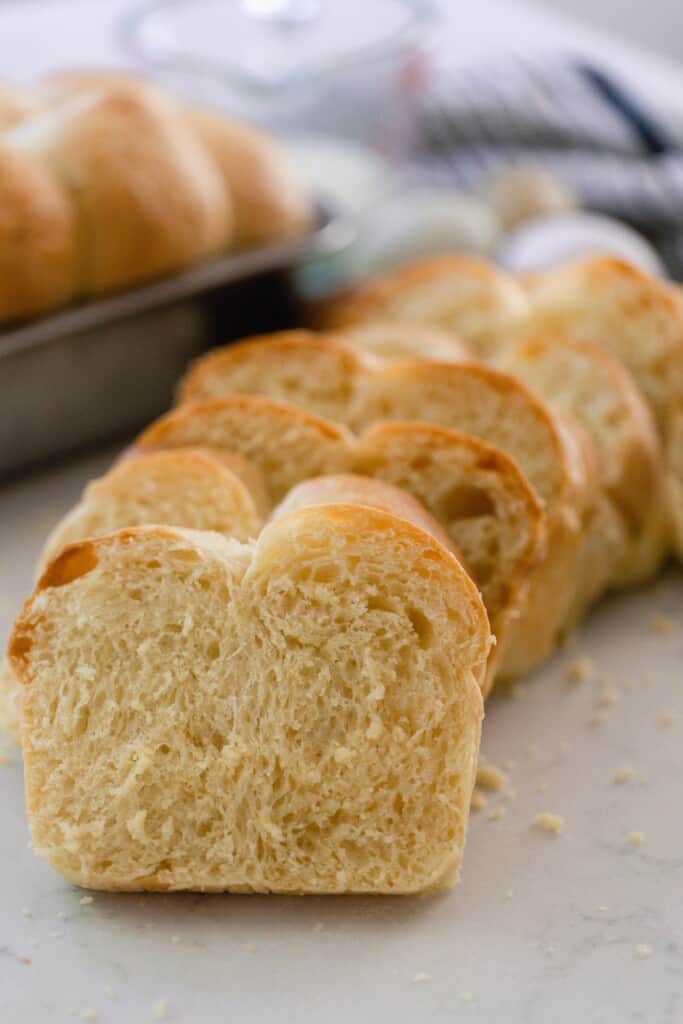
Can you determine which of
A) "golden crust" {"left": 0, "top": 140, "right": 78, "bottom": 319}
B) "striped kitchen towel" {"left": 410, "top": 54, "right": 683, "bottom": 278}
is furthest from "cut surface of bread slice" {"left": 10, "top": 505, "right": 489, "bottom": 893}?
"striped kitchen towel" {"left": 410, "top": 54, "right": 683, "bottom": 278}

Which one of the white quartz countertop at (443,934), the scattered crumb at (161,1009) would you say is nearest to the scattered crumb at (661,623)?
the white quartz countertop at (443,934)

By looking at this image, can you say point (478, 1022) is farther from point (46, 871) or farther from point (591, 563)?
point (591, 563)

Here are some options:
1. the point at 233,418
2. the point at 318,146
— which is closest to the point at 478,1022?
the point at 233,418

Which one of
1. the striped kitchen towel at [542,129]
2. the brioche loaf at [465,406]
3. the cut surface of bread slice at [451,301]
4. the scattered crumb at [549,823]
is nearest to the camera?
the scattered crumb at [549,823]

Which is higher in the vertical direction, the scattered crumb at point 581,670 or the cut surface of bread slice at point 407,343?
the cut surface of bread slice at point 407,343

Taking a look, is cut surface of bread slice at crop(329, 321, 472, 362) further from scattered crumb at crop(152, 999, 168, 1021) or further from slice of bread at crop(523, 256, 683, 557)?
scattered crumb at crop(152, 999, 168, 1021)

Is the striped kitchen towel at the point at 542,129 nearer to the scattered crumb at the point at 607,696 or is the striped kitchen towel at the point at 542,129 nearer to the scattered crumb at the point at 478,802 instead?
the scattered crumb at the point at 607,696

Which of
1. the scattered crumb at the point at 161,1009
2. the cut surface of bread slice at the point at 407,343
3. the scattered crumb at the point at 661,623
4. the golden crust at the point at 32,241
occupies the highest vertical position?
the golden crust at the point at 32,241
